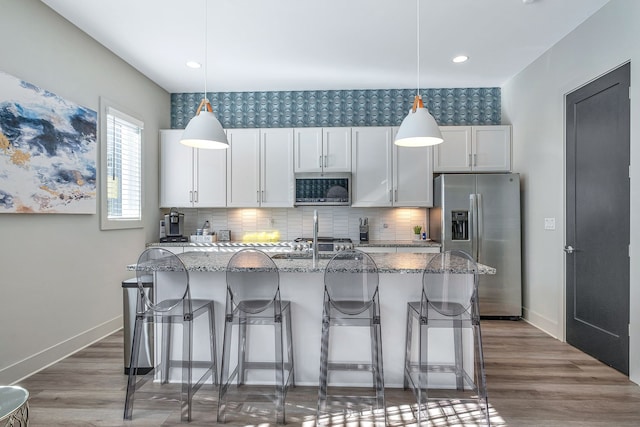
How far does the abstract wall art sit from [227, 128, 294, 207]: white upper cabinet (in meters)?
1.60

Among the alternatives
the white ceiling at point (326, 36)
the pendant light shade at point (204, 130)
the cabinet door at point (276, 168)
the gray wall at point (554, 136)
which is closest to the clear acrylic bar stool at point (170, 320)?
the pendant light shade at point (204, 130)

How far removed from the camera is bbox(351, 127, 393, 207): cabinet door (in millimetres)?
4484

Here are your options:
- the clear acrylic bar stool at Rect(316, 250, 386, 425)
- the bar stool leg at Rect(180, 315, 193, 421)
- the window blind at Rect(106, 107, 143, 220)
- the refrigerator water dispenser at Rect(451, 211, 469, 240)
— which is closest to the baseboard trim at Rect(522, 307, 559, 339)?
the refrigerator water dispenser at Rect(451, 211, 469, 240)

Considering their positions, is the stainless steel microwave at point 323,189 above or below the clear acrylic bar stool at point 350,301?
above

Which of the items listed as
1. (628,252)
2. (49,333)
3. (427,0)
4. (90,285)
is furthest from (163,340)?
(628,252)

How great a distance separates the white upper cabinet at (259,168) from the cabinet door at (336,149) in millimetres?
475

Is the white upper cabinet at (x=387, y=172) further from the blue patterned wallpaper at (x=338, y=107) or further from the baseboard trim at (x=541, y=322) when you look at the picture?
the baseboard trim at (x=541, y=322)

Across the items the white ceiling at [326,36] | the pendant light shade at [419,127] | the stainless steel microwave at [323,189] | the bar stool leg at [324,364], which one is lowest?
the bar stool leg at [324,364]

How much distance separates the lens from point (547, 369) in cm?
280

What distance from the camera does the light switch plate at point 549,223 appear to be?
3.58 meters

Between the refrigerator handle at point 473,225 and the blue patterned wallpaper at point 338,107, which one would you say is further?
the blue patterned wallpaper at point 338,107

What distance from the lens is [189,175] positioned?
4609 millimetres

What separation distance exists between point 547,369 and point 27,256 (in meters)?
4.10

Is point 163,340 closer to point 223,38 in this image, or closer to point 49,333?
point 49,333
